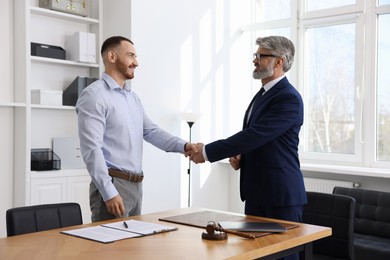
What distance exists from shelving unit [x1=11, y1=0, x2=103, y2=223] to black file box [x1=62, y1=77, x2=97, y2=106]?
10 cm

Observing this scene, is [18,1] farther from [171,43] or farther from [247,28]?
[247,28]

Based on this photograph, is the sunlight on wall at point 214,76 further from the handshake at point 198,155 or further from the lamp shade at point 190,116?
the handshake at point 198,155

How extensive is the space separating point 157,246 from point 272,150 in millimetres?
1074

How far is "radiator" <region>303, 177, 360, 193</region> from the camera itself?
5082mm

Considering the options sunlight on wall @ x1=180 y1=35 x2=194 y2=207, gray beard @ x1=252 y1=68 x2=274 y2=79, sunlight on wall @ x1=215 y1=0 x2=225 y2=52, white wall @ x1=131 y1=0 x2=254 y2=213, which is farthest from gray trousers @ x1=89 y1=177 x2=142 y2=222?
sunlight on wall @ x1=215 y1=0 x2=225 y2=52

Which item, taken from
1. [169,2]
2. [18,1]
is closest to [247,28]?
[169,2]

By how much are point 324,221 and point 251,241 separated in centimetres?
136

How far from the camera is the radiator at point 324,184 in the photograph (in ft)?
16.7

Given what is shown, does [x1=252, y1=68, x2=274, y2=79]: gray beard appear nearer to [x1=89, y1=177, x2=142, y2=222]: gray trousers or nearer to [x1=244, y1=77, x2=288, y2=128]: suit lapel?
[x1=244, y1=77, x2=288, y2=128]: suit lapel

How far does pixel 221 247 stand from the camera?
1.97 m

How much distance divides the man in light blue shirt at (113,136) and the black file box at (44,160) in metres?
1.85

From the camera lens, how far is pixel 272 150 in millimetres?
2834

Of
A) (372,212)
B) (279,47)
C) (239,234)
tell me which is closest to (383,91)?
(372,212)

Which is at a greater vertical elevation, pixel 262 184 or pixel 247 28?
pixel 247 28
